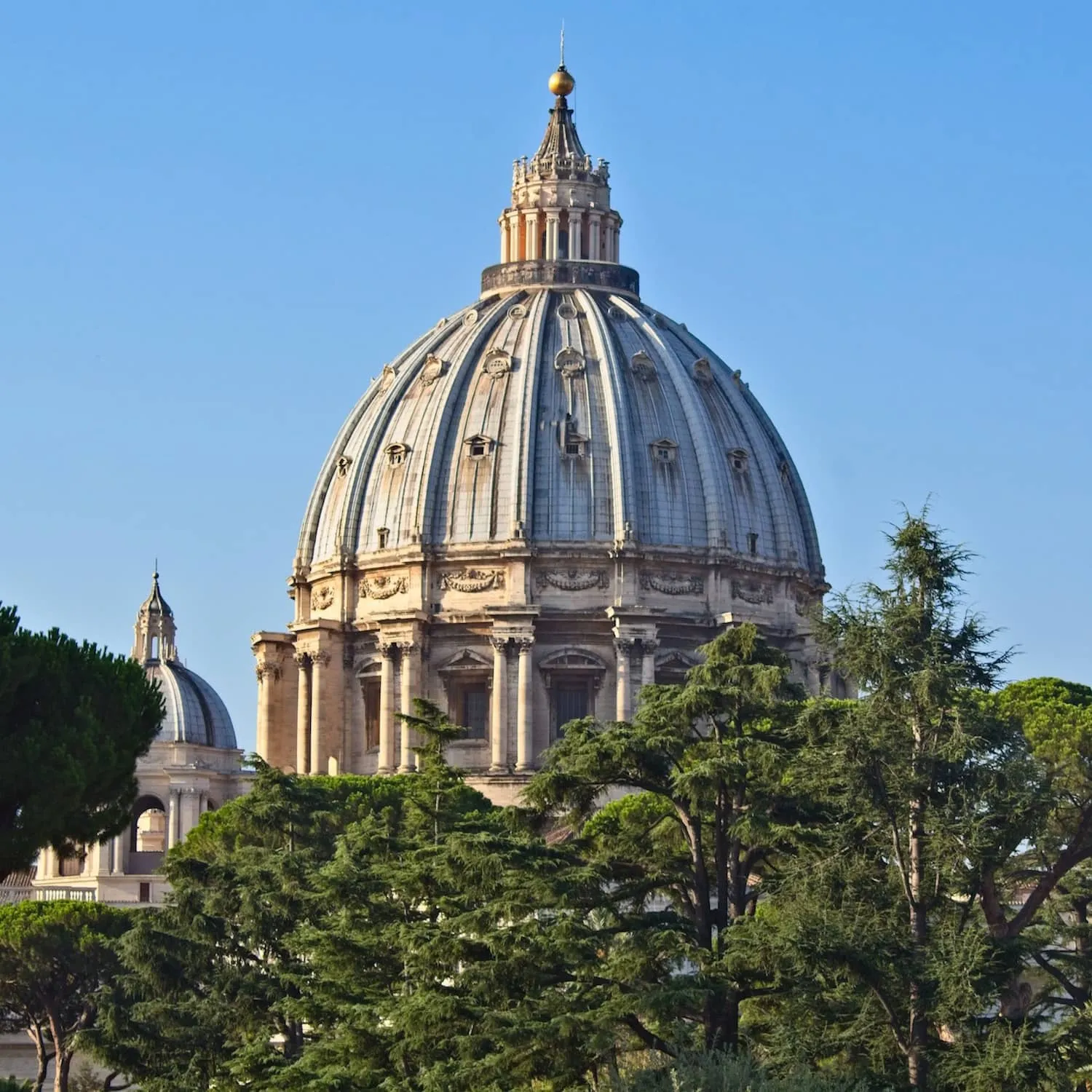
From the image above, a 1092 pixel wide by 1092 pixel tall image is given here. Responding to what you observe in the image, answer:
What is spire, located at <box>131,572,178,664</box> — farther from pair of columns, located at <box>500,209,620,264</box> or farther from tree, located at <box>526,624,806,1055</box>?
tree, located at <box>526,624,806,1055</box>

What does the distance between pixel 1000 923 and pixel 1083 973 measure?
112 cm

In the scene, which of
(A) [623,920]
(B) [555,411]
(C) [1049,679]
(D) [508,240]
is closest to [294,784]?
(C) [1049,679]

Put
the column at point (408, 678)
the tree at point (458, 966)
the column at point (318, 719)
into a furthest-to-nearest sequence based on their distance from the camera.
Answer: the column at point (318, 719) < the column at point (408, 678) < the tree at point (458, 966)

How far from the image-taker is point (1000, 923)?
36656 millimetres

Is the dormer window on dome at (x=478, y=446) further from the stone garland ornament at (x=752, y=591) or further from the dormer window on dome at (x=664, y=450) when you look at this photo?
the stone garland ornament at (x=752, y=591)

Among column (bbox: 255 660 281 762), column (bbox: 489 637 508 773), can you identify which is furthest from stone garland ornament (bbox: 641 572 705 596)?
column (bbox: 255 660 281 762)

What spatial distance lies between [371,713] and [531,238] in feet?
51.4

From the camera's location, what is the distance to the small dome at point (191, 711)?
90.8m

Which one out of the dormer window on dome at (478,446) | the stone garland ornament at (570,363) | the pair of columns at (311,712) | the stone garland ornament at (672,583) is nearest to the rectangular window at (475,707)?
the pair of columns at (311,712)

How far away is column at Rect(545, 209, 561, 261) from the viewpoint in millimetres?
93062

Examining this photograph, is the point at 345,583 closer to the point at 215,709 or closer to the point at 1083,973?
the point at 215,709

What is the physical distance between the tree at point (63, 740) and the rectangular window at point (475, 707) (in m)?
50.9

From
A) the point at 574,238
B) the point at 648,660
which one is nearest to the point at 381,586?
the point at 648,660

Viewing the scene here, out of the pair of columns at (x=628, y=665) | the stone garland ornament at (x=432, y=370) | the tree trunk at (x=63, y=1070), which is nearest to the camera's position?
the tree trunk at (x=63, y=1070)
